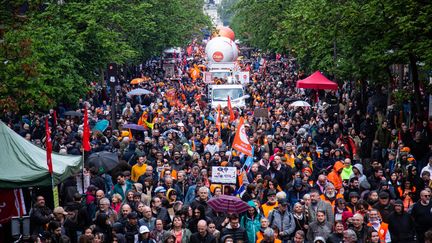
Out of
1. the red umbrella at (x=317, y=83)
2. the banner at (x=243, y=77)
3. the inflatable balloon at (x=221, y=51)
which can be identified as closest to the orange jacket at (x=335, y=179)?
the red umbrella at (x=317, y=83)

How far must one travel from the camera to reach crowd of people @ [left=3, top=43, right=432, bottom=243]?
46.8 ft

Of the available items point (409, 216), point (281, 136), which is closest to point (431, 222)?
point (409, 216)

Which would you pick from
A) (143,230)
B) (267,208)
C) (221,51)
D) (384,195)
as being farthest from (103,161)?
(221,51)

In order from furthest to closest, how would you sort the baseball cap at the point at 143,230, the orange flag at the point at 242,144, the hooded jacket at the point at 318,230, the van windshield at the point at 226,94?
the van windshield at the point at 226,94, the orange flag at the point at 242,144, the hooded jacket at the point at 318,230, the baseball cap at the point at 143,230

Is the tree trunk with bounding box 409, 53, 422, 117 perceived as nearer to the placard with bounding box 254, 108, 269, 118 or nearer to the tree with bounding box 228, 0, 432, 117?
the tree with bounding box 228, 0, 432, 117

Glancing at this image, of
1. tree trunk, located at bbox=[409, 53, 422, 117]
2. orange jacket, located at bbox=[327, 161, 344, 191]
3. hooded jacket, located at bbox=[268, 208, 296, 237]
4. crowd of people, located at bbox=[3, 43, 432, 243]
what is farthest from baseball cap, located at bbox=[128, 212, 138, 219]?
tree trunk, located at bbox=[409, 53, 422, 117]

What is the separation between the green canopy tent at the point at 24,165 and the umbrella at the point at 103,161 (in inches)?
65.2

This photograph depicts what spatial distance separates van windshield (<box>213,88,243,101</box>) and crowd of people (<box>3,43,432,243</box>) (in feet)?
39.0

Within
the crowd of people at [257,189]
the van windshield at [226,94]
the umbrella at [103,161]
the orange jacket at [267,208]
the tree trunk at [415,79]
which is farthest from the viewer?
the van windshield at [226,94]

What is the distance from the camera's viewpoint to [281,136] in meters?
26.6

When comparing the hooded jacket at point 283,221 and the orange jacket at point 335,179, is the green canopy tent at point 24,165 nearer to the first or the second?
the hooded jacket at point 283,221

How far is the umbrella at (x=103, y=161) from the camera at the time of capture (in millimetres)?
19922

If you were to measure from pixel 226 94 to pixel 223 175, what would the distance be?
25.7 meters

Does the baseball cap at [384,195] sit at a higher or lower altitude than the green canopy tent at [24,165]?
lower
